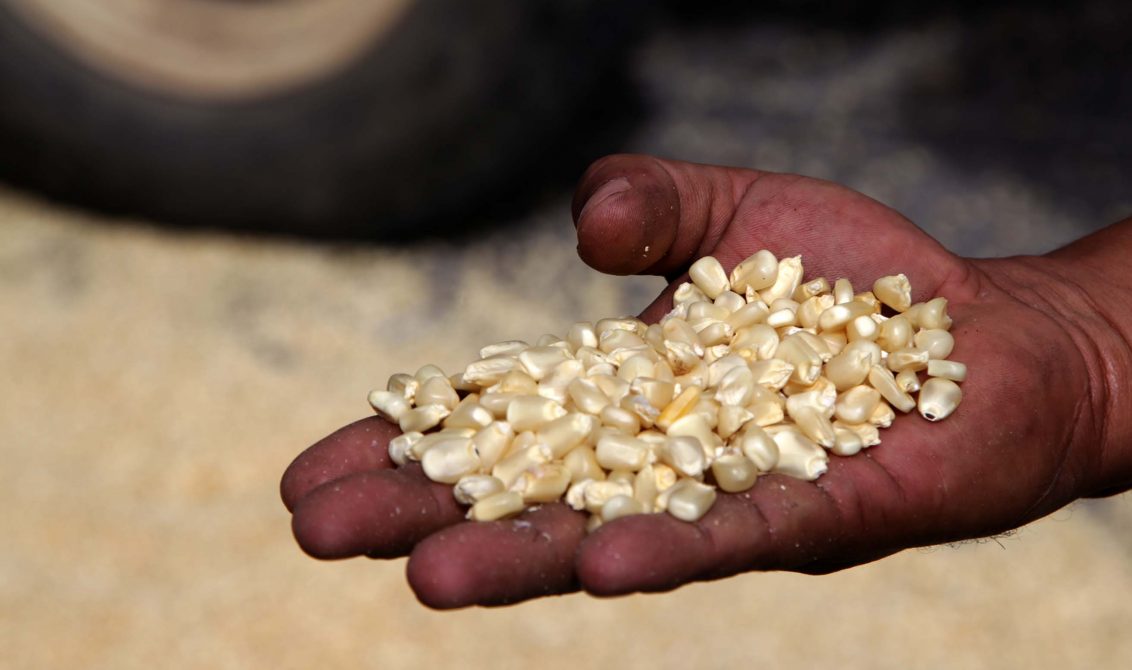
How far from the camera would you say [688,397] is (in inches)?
40.4

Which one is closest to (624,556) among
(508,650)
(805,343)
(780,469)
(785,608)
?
(780,469)

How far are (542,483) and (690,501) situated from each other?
4.7 inches

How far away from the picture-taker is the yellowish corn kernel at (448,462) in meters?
0.99

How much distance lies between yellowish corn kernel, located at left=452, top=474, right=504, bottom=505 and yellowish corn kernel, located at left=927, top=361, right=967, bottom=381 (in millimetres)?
381

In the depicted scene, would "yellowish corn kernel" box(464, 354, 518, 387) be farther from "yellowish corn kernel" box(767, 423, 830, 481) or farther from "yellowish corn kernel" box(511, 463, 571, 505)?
"yellowish corn kernel" box(767, 423, 830, 481)

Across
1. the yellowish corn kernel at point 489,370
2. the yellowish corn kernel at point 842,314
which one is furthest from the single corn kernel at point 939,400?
the yellowish corn kernel at point 489,370

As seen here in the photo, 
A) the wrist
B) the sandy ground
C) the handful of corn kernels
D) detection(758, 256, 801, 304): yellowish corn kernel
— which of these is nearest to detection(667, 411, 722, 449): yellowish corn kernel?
the handful of corn kernels

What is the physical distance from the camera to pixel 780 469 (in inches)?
39.2

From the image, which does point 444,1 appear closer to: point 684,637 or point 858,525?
point 684,637

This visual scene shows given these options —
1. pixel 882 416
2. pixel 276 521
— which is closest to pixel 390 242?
pixel 276 521

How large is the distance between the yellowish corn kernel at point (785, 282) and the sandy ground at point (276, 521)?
511 millimetres

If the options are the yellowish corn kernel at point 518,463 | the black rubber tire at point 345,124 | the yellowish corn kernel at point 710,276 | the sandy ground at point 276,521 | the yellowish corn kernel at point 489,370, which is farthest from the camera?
the black rubber tire at point 345,124

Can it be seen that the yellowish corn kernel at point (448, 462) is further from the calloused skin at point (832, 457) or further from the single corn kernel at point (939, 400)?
the single corn kernel at point (939, 400)

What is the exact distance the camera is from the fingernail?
111 centimetres
